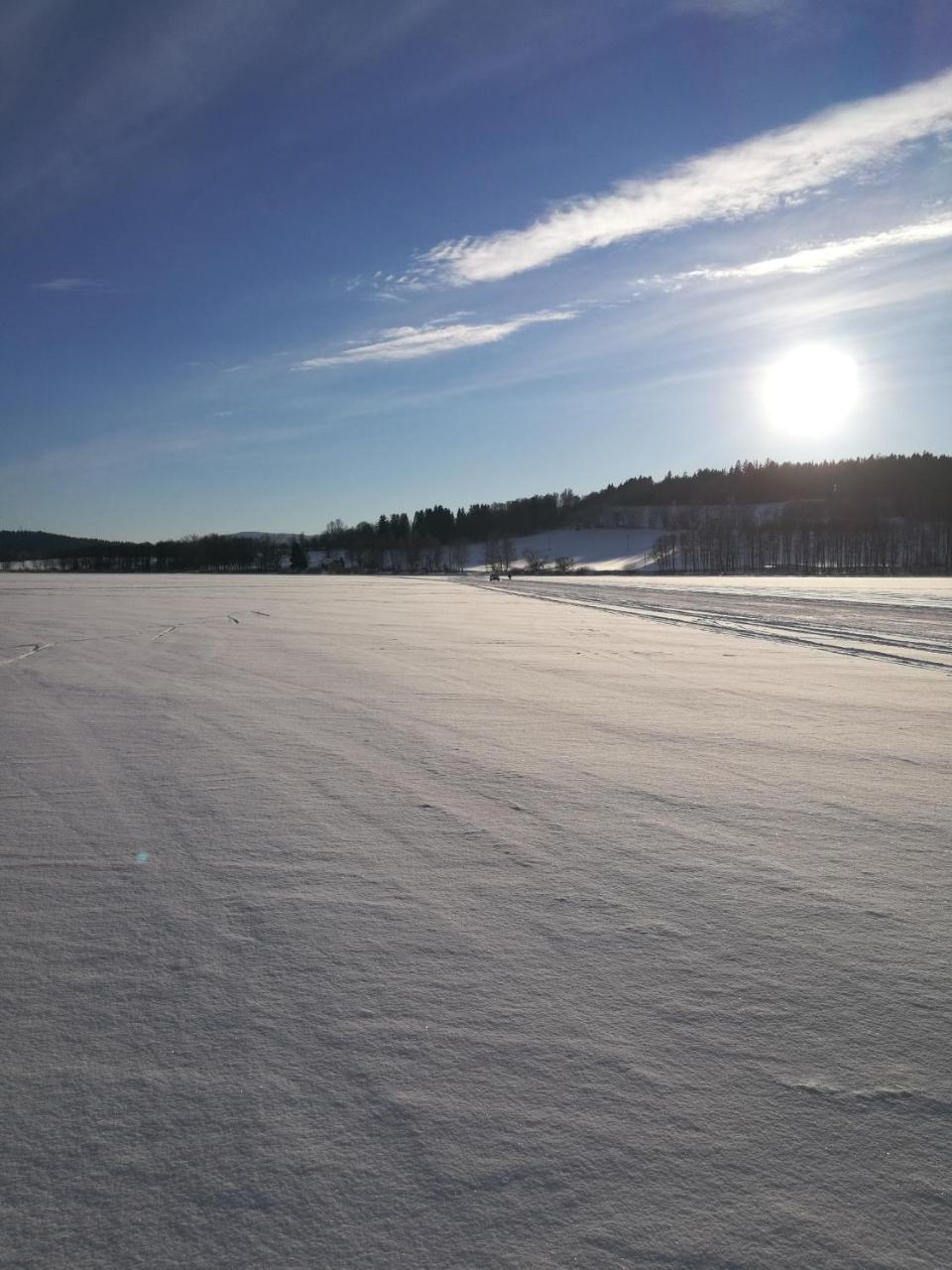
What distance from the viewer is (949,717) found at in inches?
228

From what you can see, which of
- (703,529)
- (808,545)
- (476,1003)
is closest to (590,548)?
(703,529)

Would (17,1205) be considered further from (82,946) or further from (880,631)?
(880,631)

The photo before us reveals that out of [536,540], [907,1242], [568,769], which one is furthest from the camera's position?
[536,540]

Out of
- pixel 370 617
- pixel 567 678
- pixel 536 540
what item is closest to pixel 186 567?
pixel 536 540

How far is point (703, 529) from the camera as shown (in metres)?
126

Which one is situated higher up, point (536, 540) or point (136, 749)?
point (536, 540)

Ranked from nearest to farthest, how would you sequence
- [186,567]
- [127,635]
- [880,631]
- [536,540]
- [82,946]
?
[82,946]
[127,635]
[880,631]
[186,567]
[536,540]

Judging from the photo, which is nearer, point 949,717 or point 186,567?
point 949,717

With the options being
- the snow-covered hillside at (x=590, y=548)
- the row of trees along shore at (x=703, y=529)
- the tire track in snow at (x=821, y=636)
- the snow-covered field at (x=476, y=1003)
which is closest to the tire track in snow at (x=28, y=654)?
the snow-covered field at (x=476, y=1003)

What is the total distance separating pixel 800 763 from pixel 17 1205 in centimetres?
397

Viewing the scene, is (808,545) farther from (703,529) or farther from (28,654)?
(28,654)

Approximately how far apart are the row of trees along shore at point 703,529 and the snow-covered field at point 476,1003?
87528 mm

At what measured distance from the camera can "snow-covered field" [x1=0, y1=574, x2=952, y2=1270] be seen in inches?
55.3

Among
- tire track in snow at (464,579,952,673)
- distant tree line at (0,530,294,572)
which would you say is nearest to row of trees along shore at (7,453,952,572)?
distant tree line at (0,530,294,572)
